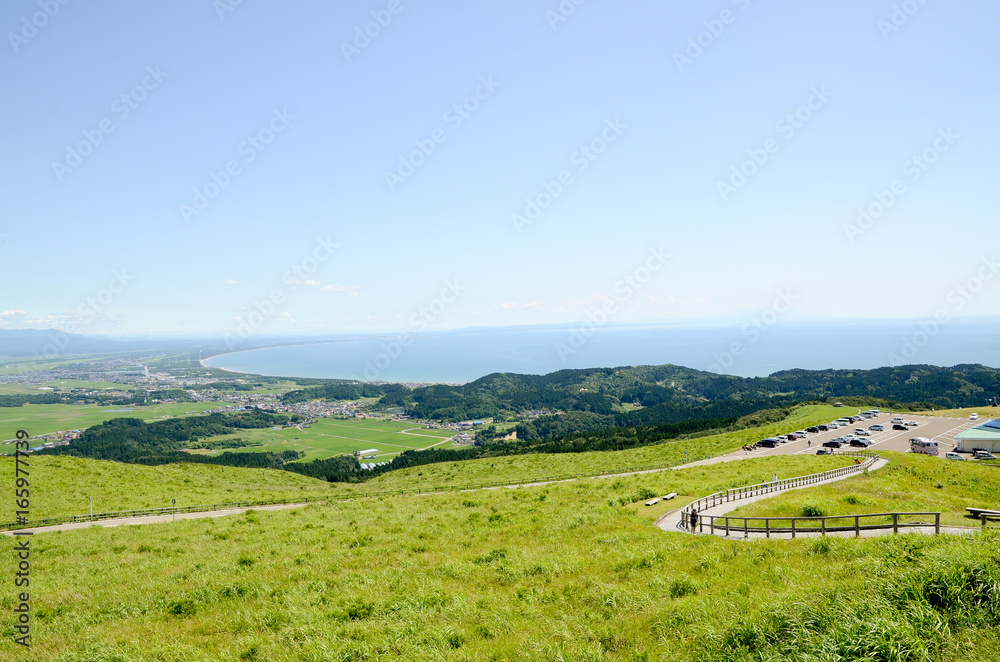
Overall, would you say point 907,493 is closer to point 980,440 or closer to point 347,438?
point 980,440

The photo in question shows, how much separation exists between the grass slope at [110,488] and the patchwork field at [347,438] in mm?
69594

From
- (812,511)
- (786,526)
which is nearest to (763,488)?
(812,511)

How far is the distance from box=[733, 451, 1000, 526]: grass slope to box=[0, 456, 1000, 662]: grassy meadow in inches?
273

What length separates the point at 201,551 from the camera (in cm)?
1917

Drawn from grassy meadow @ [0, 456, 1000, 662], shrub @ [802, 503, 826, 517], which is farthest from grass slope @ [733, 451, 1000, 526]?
grassy meadow @ [0, 456, 1000, 662]

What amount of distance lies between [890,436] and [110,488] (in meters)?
80.6

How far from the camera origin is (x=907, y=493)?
2361 centimetres

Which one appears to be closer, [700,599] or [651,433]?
[700,599]

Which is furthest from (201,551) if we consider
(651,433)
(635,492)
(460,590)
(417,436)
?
(417,436)

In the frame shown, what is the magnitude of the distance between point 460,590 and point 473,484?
28.0 m

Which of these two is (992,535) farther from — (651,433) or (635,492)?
(651,433)

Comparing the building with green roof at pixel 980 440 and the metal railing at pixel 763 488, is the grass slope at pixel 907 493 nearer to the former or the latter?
the metal railing at pixel 763 488

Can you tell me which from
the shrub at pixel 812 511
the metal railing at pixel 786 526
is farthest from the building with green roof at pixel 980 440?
the shrub at pixel 812 511

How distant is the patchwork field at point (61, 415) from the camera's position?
466 feet
